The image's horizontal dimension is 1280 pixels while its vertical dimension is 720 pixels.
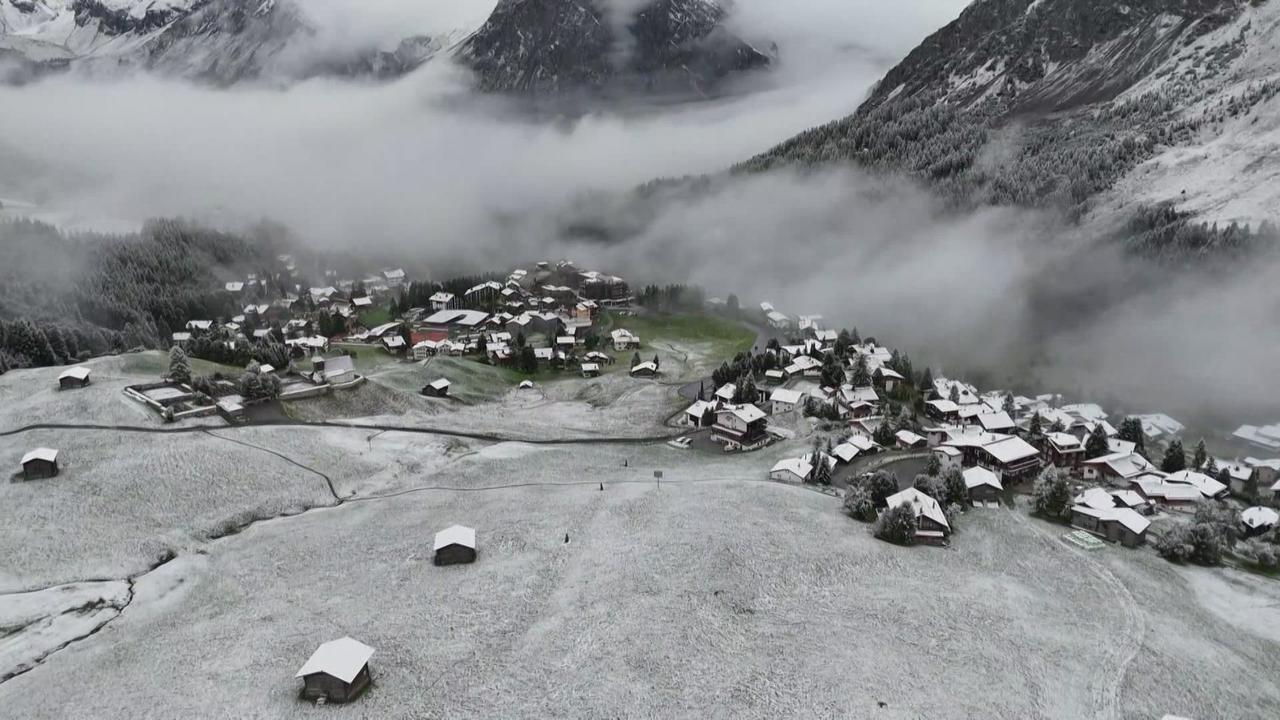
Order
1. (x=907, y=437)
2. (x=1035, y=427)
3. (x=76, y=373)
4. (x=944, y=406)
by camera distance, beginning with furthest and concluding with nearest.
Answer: (x=944, y=406) < (x=1035, y=427) < (x=907, y=437) < (x=76, y=373)

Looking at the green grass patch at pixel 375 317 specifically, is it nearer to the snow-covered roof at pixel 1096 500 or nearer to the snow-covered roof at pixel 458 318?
the snow-covered roof at pixel 458 318

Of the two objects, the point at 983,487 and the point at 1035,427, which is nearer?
the point at 983,487

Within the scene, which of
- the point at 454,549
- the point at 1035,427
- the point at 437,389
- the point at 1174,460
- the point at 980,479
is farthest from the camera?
the point at 437,389

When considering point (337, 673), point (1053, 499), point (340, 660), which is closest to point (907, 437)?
point (1053, 499)

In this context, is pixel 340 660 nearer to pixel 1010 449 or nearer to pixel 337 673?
pixel 337 673

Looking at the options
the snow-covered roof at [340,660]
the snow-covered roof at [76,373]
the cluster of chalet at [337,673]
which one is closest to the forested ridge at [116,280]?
the snow-covered roof at [76,373]

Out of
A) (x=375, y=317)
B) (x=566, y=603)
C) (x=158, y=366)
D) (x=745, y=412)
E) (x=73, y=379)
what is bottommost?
(x=375, y=317)

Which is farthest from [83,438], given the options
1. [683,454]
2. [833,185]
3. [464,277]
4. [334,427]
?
[833,185]

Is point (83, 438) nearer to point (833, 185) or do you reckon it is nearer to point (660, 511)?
point (660, 511)
